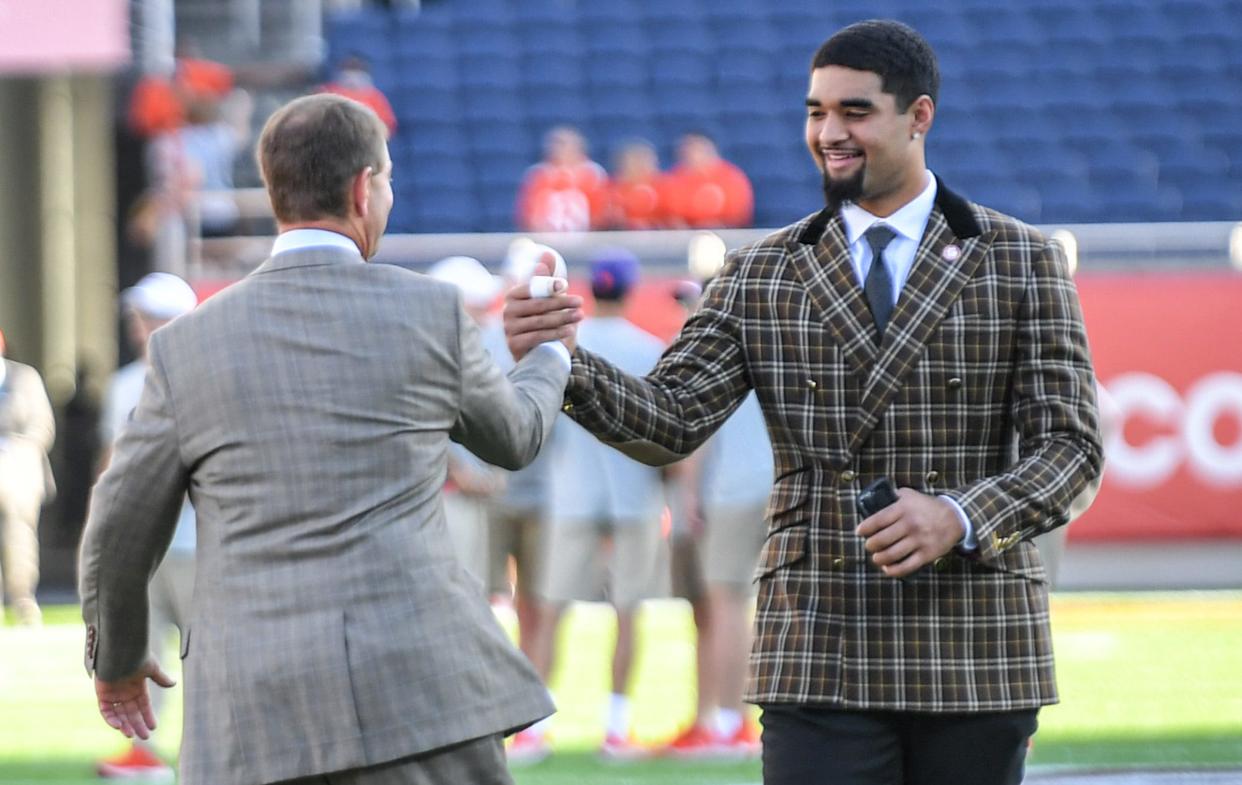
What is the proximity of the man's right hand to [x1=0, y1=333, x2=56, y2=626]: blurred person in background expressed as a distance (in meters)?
10.3

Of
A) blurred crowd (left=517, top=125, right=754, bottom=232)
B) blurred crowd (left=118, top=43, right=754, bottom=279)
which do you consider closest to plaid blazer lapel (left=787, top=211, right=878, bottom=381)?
blurred crowd (left=118, top=43, right=754, bottom=279)

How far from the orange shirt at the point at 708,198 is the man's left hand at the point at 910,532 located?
44.3 feet

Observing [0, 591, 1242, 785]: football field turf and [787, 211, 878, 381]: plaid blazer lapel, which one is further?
[0, 591, 1242, 785]: football field turf

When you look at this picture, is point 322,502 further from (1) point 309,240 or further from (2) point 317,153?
(2) point 317,153

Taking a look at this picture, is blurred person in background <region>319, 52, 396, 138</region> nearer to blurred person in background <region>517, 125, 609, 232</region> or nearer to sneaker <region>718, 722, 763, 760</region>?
blurred person in background <region>517, 125, 609, 232</region>

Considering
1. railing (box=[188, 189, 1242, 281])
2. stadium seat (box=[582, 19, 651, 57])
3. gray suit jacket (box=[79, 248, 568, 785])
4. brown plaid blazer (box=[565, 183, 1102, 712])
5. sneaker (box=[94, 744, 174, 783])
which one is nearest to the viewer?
gray suit jacket (box=[79, 248, 568, 785])

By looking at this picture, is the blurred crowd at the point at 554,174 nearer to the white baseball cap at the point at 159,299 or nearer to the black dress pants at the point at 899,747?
the white baseball cap at the point at 159,299

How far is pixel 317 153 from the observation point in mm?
3689

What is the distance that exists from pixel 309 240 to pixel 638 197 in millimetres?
13514

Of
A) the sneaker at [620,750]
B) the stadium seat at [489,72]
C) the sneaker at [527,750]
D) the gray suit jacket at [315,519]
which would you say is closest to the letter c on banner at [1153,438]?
the sneaker at [620,750]

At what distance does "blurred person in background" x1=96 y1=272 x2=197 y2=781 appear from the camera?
8016 millimetres

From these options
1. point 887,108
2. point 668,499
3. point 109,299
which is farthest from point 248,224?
point 887,108

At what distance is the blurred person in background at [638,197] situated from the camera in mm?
17109

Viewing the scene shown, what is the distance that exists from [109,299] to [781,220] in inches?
284
